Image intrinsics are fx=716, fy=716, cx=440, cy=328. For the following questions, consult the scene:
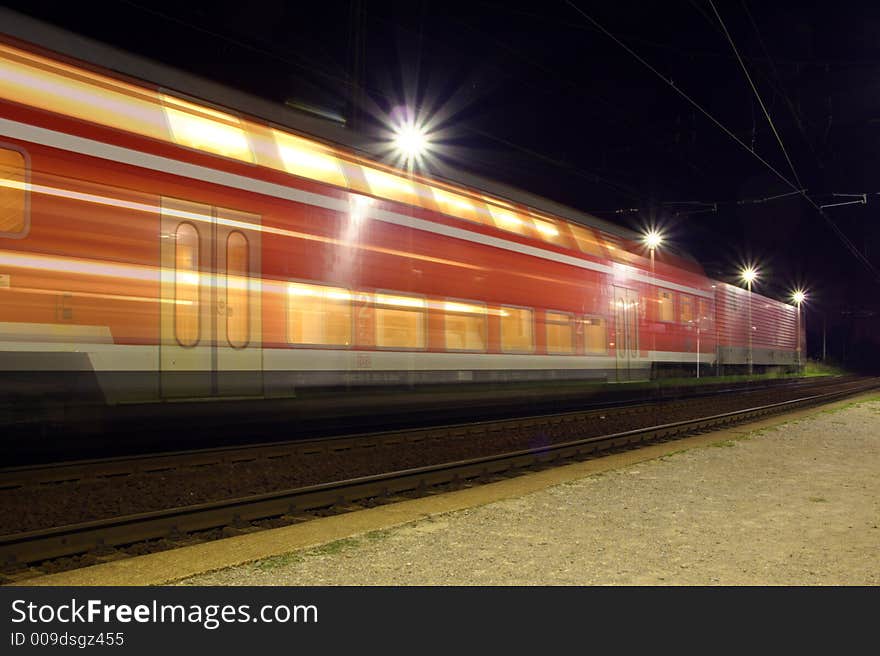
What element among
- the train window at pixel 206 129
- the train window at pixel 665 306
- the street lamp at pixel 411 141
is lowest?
the train window at pixel 665 306

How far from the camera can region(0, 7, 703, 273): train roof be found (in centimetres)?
678

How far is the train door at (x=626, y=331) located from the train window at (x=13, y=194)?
11.1 m

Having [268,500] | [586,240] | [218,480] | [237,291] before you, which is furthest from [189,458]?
[586,240]

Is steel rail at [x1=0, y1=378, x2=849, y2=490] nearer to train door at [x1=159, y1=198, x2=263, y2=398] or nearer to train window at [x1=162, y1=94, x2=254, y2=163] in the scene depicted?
train door at [x1=159, y1=198, x2=263, y2=398]

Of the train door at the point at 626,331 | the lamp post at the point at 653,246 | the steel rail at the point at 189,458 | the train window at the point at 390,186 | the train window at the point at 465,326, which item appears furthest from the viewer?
the lamp post at the point at 653,246

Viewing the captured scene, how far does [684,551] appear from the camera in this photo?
5.05m

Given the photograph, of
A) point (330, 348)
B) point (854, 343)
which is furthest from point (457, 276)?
point (854, 343)

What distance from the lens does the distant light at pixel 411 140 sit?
11625 millimetres

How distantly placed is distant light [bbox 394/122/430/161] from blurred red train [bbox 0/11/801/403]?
988 mm

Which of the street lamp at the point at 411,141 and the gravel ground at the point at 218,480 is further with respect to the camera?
the street lamp at the point at 411,141

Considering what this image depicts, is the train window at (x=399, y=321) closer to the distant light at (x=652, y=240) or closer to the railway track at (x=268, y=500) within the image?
the railway track at (x=268, y=500)

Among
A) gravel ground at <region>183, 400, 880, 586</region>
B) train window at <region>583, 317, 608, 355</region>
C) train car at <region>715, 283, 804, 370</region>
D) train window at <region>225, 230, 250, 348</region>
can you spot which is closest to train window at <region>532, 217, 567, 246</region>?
train window at <region>583, 317, 608, 355</region>

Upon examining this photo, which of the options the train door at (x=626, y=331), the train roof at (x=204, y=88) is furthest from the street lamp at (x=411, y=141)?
the train door at (x=626, y=331)
